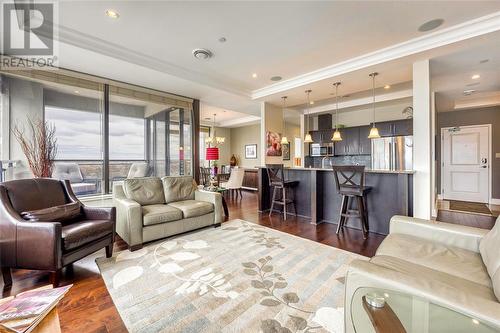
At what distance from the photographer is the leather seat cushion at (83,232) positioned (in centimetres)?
198

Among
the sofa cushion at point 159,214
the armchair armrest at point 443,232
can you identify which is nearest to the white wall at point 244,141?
the sofa cushion at point 159,214

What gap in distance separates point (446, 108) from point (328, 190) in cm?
489

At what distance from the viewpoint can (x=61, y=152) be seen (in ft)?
11.2

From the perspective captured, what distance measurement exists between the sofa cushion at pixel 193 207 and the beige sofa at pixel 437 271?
2.45 m

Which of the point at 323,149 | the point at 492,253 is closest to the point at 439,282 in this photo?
the point at 492,253

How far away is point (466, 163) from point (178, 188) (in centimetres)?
761

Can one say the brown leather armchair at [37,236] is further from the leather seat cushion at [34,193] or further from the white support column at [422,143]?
the white support column at [422,143]

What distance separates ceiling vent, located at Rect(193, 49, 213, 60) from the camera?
10.1 feet

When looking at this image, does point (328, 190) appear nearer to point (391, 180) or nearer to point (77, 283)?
point (391, 180)

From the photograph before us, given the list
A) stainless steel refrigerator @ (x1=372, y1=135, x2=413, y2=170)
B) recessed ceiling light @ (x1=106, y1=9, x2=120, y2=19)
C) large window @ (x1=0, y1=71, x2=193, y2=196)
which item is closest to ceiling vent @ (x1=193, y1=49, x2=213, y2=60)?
recessed ceiling light @ (x1=106, y1=9, x2=120, y2=19)

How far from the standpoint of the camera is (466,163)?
5902mm

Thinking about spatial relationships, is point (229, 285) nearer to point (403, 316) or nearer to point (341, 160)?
point (403, 316)

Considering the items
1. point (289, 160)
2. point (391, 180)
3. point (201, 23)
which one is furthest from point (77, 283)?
point (289, 160)

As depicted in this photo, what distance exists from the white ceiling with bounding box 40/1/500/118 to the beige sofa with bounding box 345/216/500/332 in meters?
2.24
